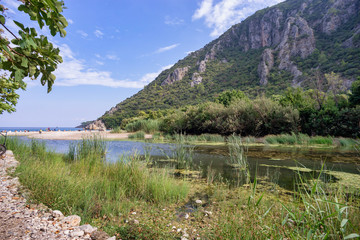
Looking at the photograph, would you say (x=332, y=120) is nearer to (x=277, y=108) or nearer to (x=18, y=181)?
(x=277, y=108)

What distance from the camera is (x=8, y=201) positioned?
2660mm

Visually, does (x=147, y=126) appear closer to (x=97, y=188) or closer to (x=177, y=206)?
(x=97, y=188)

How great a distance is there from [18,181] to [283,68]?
192ft

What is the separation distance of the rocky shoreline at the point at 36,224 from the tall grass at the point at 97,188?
0.22m

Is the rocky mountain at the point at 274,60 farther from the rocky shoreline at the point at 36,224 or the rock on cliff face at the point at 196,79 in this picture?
the rocky shoreline at the point at 36,224

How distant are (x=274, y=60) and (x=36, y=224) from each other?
63.5m

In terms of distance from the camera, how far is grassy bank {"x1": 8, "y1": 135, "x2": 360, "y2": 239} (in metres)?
1.96

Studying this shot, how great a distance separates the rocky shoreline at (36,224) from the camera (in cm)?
201

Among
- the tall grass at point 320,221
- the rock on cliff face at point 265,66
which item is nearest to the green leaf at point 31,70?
the tall grass at point 320,221

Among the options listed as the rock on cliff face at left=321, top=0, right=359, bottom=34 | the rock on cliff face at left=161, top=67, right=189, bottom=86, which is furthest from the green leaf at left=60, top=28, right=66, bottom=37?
the rock on cliff face at left=321, top=0, right=359, bottom=34

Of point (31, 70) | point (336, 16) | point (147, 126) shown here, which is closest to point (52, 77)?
point (31, 70)

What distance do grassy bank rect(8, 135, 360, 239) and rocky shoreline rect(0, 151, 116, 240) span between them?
Answer: 223 mm

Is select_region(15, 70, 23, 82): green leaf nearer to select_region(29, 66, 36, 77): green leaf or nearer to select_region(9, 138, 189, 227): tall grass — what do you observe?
select_region(29, 66, 36, 77): green leaf

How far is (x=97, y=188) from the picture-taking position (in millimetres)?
3689
